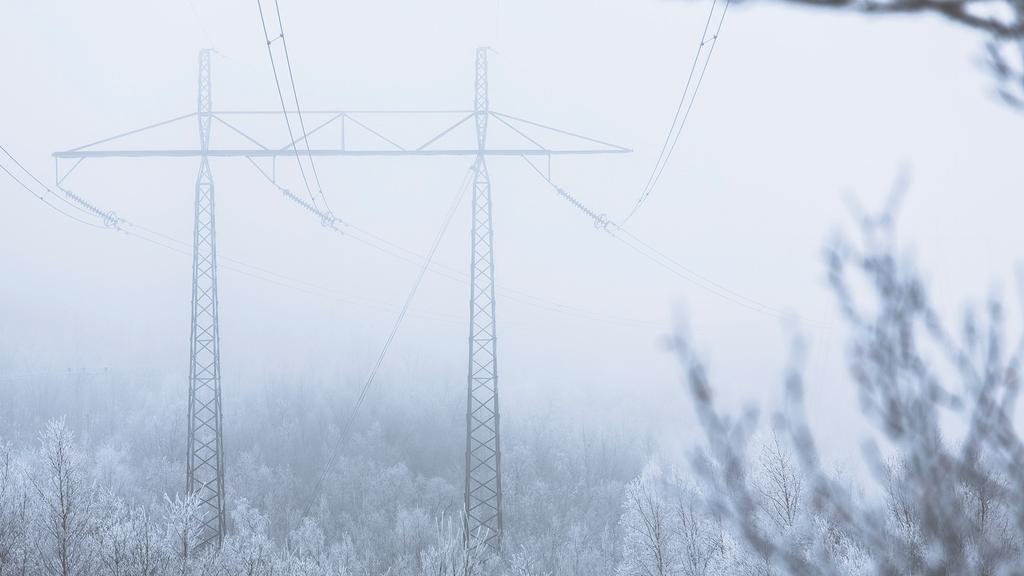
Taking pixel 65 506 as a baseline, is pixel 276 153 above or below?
above

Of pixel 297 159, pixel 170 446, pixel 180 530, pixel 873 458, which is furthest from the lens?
pixel 170 446

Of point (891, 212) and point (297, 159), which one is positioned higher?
point (891, 212)

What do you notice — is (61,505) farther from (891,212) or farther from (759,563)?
(891,212)

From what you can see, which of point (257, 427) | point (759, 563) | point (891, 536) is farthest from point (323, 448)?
point (891, 536)

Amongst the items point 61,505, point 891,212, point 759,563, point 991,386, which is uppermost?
point 891,212

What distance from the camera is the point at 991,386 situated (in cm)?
284

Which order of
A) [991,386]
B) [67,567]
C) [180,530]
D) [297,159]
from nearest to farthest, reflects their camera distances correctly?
[991,386], [297,159], [180,530], [67,567]

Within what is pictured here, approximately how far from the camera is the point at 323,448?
2923 inches

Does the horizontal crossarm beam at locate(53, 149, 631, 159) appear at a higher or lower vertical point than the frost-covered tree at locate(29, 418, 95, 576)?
higher

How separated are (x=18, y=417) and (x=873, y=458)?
88.7 meters

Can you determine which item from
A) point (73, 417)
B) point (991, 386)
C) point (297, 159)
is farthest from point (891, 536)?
point (73, 417)

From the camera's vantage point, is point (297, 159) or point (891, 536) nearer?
point (891, 536)

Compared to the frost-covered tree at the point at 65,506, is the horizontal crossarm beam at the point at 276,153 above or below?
above

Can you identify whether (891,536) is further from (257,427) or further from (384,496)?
(257,427)
